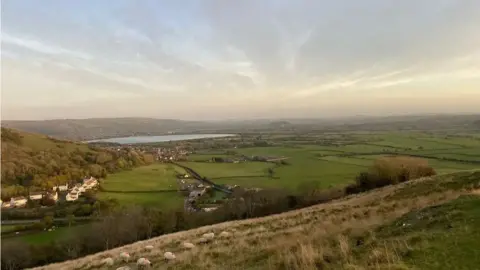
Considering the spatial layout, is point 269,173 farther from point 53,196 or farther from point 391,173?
point 53,196

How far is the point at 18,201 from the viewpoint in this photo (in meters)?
65.7

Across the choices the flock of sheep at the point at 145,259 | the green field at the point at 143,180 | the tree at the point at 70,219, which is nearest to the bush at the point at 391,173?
the flock of sheep at the point at 145,259

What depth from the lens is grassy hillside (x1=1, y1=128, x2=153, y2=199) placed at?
80188 millimetres

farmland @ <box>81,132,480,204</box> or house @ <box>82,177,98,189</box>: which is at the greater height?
farmland @ <box>81,132,480,204</box>

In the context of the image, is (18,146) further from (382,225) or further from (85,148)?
(382,225)

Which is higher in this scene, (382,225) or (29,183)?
(382,225)

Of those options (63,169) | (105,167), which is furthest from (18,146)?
(105,167)

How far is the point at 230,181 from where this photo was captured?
74688 mm

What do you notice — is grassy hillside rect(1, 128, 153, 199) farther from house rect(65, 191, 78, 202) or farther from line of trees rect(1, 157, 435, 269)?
line of trees rect(1, 157, 435, 269)

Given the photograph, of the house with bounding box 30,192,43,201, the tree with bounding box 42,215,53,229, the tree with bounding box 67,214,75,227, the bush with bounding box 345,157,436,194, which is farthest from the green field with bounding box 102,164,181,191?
the bush with bounding box 345,157,436,194

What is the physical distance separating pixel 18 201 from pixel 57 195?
827 centimetres

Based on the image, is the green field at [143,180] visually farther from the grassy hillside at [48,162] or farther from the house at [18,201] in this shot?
the house at [18,201]

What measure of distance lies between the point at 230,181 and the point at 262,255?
208 ft

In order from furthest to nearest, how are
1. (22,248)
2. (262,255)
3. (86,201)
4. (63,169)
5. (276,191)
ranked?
1. (63,169)
2. (86,201)
3. (276,191)
4. (22,248)
5. (262,255)
